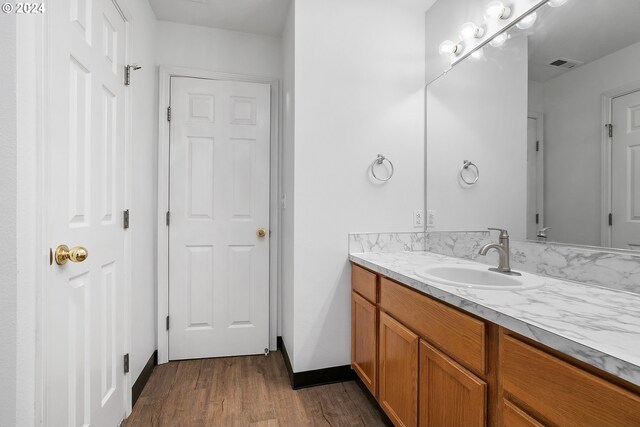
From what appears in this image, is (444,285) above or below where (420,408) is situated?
above

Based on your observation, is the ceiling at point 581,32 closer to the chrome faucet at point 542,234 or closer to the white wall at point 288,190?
the chrome faucet at point 542,234

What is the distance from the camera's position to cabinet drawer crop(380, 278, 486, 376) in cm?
96

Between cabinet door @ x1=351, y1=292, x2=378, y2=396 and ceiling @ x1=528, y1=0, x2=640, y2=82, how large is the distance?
141cm

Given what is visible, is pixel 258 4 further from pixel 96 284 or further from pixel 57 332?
pixel 57 332

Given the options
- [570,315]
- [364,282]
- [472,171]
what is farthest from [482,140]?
→ [570,315]

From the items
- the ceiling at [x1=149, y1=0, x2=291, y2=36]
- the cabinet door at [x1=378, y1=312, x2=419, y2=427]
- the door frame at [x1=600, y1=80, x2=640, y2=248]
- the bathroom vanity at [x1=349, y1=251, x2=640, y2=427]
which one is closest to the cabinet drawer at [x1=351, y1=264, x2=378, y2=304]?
the bathroom vanity at [x1=349, y1=251, x2=640, y2=427]

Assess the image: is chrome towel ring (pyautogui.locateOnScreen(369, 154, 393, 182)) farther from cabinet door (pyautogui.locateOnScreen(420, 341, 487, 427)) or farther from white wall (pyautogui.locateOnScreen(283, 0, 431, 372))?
cabinet door (pyautogui.locateOnScreen(420, 341, 487, 427))

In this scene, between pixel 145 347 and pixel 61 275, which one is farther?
pixel 145 347

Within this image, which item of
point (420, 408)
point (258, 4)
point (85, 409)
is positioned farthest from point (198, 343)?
point (258, 4)

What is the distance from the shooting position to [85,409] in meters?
1.25

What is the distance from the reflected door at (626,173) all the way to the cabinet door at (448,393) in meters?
0.76

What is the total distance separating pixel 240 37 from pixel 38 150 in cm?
193

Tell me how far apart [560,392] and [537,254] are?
0.86m

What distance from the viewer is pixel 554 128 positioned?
1365 millimetres
